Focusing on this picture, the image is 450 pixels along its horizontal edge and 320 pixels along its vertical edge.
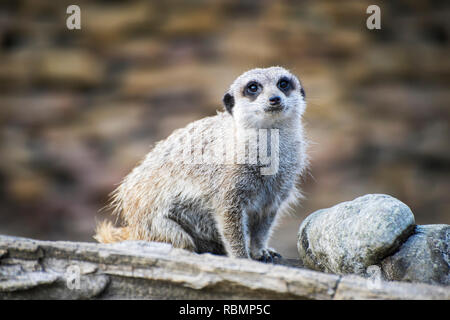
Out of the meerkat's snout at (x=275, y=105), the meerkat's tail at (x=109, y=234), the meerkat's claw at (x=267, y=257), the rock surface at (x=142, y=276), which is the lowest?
the meerkat's claw at (x=267, y=257)

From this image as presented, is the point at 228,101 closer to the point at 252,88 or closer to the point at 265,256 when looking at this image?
the point at 252,88

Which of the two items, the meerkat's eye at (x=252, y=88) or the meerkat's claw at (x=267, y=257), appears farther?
the meerkat's claw at (x=267, y=257)

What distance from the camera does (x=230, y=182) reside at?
365 cm

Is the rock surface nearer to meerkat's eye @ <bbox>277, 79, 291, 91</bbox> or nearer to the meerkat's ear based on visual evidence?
the meerkat's ear

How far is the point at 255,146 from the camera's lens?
3752 mm

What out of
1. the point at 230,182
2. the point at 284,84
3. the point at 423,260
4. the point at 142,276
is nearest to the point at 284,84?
the point at 284,84

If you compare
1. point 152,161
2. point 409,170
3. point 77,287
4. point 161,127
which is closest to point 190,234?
point 152,161

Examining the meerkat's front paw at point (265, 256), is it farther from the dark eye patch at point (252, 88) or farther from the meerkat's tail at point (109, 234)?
the dark eye patch at point (252, 88)

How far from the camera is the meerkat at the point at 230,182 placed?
366 cm

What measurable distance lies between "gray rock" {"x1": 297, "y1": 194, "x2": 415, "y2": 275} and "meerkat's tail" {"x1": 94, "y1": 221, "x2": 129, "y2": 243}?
159cm

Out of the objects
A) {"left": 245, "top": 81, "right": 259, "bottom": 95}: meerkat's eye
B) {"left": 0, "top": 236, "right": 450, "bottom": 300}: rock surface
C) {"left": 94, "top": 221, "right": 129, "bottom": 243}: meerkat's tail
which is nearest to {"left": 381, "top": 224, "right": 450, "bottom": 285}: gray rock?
{"left": 0, "top": 236, "right": 450, "bottom": 300}: rock surface

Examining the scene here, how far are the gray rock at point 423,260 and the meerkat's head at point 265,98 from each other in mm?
1260

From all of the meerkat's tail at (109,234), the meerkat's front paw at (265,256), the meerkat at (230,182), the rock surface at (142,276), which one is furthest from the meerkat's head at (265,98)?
the meerkat's tail at (109,234)

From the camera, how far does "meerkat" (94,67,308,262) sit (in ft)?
12.0
